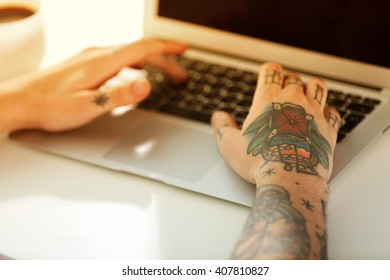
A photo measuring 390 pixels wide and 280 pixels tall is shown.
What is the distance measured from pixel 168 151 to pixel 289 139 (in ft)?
0.58

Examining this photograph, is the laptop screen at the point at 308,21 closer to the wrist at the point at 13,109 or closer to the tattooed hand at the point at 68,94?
the tattooed hand at the point at 68,94

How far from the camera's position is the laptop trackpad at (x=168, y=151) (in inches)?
36.0

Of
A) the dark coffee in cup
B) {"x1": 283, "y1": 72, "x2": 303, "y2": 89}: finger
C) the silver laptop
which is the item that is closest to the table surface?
the silver laptop

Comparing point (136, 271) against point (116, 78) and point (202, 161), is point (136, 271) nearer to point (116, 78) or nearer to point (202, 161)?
point (202, 161)

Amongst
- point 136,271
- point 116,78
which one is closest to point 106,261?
point 136,271

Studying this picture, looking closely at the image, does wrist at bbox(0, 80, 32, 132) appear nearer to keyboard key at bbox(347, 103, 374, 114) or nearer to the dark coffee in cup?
the dark coffee in cup

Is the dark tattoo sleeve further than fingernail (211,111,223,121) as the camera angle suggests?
No

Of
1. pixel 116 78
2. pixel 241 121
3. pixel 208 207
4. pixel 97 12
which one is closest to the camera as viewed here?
pixel 208 207

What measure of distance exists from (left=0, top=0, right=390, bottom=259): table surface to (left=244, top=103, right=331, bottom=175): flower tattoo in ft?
0.20

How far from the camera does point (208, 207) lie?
2.80 feet

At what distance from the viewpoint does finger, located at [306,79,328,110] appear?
957mm

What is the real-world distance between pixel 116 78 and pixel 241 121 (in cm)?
24

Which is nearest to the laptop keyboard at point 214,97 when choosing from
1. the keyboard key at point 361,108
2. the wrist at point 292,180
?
the keyboard key at point 361,108

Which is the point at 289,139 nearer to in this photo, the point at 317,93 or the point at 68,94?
the point at 317,93
